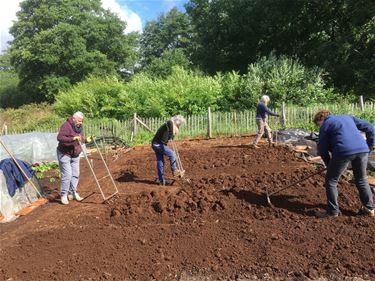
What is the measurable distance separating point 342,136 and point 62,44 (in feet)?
133

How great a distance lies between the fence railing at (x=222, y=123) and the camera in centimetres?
1622

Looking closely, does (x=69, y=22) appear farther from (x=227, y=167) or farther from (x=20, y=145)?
(x=227, y=167)

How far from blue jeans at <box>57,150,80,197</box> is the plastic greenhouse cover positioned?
Answer: 516 centimetres

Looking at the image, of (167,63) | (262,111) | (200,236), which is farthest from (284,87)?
(167,63)

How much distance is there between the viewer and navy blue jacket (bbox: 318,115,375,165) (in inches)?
209

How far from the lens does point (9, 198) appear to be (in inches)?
284

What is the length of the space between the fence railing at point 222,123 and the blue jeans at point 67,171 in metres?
8.57

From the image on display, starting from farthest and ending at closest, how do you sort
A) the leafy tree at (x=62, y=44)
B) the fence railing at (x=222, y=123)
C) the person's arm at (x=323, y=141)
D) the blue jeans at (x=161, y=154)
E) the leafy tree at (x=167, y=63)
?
1. the leafy tree at (x=167, y=63)
2. the leafy tree at (x=62, y=44)
3. the fence railing at (x=222, y=123)
4. the blue jeans at (x=161, y=154)
5. the person's arm at (x=323, y=141)

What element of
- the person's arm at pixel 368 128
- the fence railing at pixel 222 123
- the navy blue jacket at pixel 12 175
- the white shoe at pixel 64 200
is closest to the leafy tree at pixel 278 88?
the fence railing at pixel 222 123

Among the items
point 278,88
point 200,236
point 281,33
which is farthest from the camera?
point 281,33

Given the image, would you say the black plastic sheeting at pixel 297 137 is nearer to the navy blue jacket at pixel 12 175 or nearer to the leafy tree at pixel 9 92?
the navy blue jacket at pixel 12 175

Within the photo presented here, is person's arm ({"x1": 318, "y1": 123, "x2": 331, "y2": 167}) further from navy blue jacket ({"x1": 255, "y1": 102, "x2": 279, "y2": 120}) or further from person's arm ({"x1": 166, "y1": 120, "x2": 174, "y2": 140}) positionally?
navy blue jacket ({"x1": 255, "y1": 102, "x2": 279, "y2": 120})

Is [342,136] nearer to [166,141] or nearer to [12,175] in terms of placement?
[166,141]

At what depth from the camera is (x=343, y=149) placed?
5.32 meters
